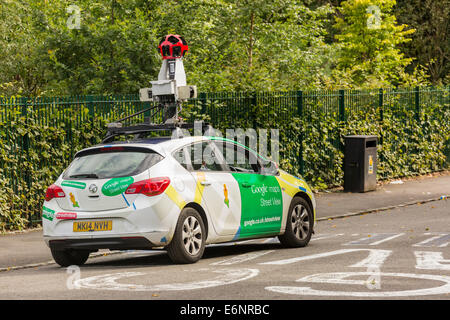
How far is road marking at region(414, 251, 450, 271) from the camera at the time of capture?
9508 mm

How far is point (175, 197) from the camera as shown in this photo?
32.2 feet

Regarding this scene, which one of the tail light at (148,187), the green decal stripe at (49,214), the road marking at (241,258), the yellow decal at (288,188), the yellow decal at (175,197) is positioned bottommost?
the road marking at (241,258)

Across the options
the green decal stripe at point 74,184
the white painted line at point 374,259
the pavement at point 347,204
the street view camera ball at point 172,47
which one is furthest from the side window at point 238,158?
the street view camera ball at point 172,47

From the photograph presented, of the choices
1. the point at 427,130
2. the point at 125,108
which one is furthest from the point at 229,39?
the point at 125,108

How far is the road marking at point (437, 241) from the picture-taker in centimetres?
1177

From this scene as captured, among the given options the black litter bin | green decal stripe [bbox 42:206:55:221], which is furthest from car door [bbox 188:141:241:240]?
the black litter bin

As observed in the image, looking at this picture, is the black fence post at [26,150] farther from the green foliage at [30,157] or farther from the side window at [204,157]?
the side window at [204,157]

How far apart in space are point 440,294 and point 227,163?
408 centimetres

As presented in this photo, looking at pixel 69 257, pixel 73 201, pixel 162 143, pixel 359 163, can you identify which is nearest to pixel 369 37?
pixel 359 163

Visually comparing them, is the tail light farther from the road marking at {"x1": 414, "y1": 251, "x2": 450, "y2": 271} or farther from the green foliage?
the green foliage

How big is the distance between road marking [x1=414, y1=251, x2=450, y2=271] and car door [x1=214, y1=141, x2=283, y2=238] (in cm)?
191

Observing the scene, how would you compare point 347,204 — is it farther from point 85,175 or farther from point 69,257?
point 85,175

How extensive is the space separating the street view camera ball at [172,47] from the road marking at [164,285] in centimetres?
547
